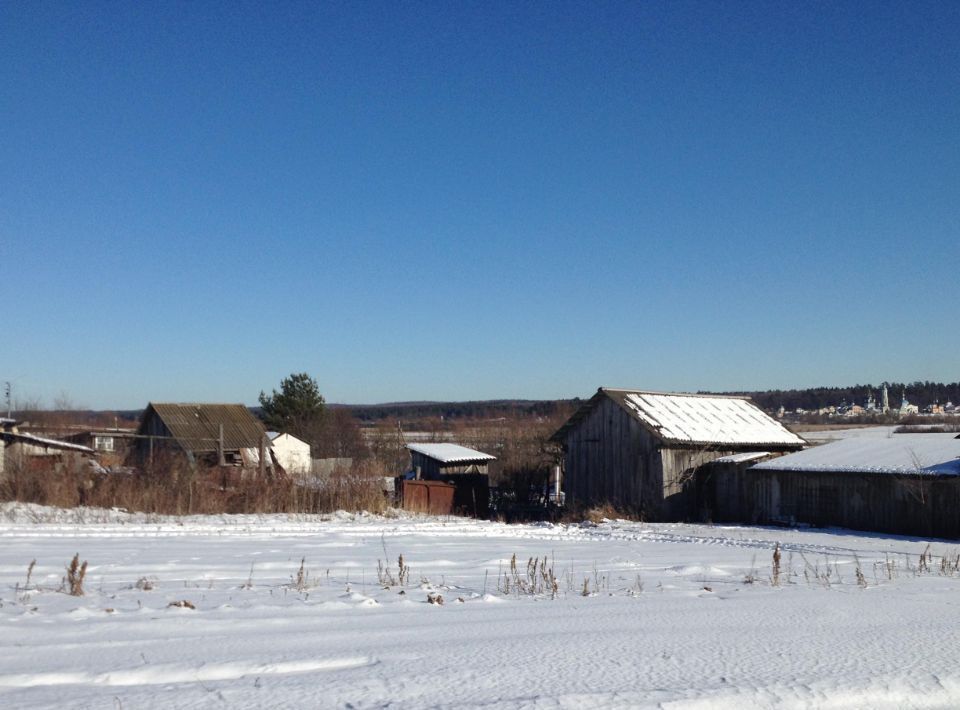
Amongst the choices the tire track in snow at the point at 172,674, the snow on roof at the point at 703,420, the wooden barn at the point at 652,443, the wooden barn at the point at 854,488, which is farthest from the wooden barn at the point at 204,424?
the tire track in snow at the point at 172,674

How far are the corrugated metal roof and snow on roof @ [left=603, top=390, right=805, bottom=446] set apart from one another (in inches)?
924

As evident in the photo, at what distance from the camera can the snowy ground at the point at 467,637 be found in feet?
15.4

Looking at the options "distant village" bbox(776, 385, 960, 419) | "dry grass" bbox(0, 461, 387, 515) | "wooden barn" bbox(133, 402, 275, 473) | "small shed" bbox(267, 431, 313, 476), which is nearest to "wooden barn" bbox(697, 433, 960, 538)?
"dry grass" bbox(0, 461, 387, 515)

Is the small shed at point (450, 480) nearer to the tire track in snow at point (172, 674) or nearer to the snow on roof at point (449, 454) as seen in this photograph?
the snow on roof at point (449, 454)

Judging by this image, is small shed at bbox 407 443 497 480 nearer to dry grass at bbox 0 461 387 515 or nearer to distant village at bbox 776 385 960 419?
dry grass at bbox 0 461 387 515

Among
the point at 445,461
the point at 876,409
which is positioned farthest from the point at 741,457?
the point at 876,409

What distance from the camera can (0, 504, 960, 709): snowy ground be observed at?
471 centimetres

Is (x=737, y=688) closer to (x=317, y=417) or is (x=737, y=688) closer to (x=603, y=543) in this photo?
(x=603, y=543)

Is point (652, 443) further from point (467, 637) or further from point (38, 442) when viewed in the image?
point (38, 442)

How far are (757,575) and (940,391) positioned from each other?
14435cm

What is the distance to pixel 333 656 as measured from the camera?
215 inches

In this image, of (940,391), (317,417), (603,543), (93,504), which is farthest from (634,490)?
(940,391)

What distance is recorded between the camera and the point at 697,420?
32219 mm

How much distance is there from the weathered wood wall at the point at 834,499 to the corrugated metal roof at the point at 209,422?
26.9 metres
